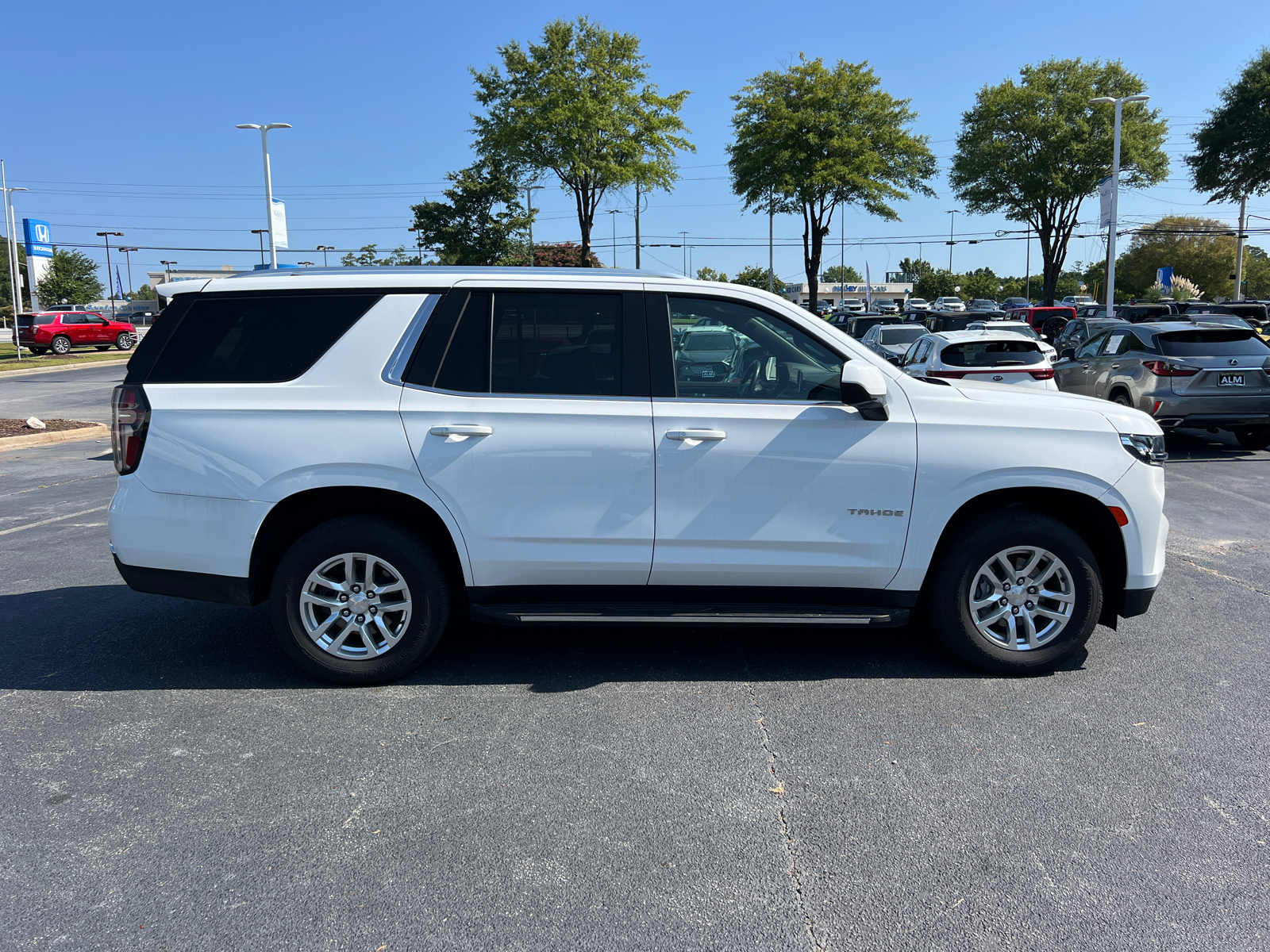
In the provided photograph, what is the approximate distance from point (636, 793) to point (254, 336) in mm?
2755

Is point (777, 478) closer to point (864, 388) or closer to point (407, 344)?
point (864, 388)

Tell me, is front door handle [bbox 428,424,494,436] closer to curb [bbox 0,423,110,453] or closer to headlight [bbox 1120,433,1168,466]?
headlight [bbox 1120,433,1168,466]

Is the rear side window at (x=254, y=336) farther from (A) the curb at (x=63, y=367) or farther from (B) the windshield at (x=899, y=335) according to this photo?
(A) the curb at (x=63, y=367)

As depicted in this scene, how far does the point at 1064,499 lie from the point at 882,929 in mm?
2657

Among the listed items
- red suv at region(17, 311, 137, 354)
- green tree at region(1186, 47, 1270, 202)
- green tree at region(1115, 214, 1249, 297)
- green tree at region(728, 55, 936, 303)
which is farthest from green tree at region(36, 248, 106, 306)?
green tree at region(1115, 214, 1249, 297)

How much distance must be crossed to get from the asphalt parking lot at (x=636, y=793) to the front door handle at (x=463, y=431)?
122 centimetres

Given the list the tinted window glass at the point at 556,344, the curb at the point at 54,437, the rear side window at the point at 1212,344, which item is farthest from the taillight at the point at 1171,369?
the curb at the point at 54,437

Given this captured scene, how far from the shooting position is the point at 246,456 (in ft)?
14.2

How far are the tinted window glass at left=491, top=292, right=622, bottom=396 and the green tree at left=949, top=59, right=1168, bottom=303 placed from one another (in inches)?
1633

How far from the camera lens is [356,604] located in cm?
445

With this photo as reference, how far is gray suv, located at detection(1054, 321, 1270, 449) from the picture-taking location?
1130 cm

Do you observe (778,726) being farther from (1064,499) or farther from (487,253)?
(487,253)

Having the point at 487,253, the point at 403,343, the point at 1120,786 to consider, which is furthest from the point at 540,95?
the point at 1120,786

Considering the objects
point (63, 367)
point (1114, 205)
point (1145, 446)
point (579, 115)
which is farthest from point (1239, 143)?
point (63, 367)
